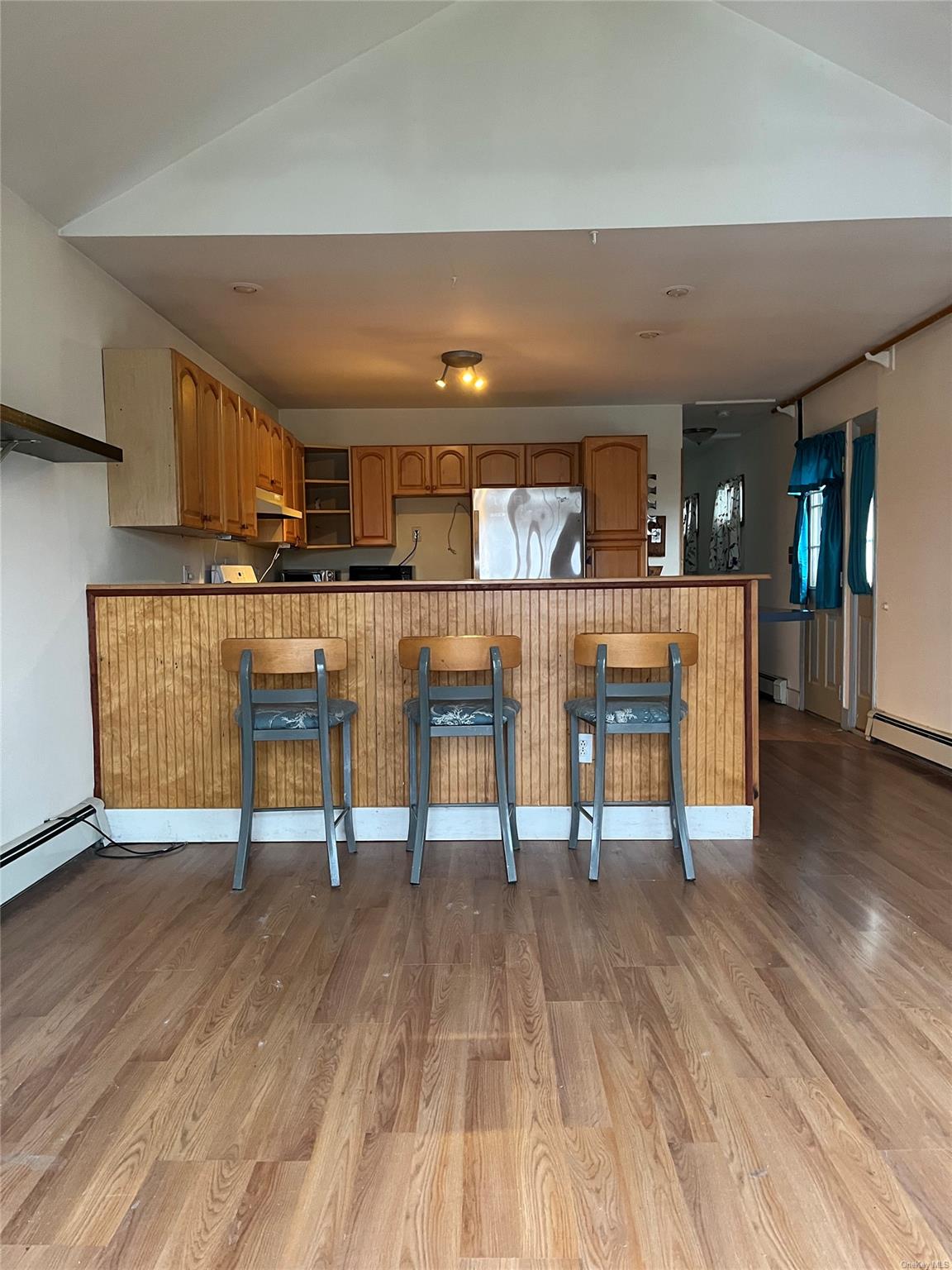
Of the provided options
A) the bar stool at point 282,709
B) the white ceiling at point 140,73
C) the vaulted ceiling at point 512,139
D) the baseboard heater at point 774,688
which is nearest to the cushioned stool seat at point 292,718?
the bar stool at point 282,709

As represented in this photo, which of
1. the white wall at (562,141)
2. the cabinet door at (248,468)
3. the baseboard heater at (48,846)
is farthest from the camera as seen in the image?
the cabinet door at (248,468)

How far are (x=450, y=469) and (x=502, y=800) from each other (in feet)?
12.9

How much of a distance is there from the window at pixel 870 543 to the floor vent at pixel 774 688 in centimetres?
186

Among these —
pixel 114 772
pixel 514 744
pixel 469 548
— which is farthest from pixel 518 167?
pixel 469 548

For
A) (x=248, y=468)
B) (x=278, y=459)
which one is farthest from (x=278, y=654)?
(x=278, y=459)

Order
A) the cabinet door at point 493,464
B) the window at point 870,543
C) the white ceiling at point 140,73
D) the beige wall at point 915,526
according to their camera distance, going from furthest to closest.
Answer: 1. the cabinet door at point 493,464
2. the window at point 870,543
3. the beige wall at point 915,526
4. the white ceiling at point 140,73

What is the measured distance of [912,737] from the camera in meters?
4.70

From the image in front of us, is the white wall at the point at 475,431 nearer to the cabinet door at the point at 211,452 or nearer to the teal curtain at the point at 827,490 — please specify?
the teal curtain at the point at 827,490

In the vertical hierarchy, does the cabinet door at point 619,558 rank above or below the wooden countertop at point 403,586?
above

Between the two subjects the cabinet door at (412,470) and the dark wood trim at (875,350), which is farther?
the cabinet door at (412,470)

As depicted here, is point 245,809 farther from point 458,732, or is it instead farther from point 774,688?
point 774,688

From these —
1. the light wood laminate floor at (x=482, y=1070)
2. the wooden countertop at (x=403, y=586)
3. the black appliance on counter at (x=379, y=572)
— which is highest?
the black appliance on counter at (x=379, y=572)

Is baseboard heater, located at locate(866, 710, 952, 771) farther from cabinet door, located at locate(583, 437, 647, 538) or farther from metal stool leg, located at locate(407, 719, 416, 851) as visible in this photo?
metal stool leg, located at locate(407, 719, 416, 851)

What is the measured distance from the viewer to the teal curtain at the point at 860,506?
5.34 meters
